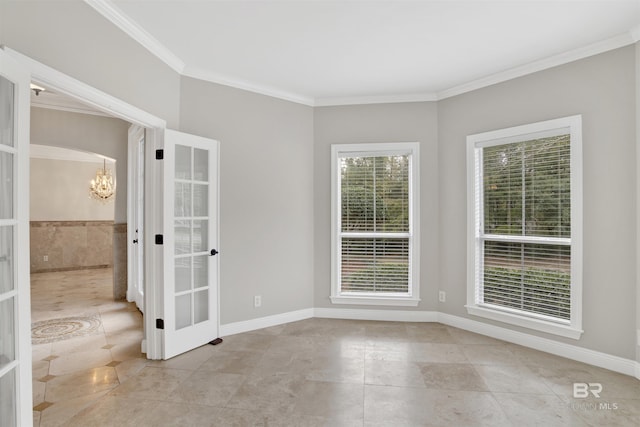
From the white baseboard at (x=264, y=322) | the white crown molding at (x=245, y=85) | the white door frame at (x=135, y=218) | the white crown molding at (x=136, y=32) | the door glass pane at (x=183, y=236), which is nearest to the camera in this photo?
the white crown molding at (x=136, y=32)

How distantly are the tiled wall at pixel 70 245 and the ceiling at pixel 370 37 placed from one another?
6.20 metres

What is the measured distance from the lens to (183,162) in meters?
3.24

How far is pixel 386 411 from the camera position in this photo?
2271 millimetres

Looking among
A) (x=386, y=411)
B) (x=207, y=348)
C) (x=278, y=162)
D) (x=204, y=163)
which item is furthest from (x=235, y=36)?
(x=386, y=411)

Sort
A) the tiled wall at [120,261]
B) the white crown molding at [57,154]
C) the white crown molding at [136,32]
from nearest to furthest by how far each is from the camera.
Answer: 1. the white crown molding at [136,32]
2. the tiled wall at [120,261]
3. the white crown molding at [57,154]

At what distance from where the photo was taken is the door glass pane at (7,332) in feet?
5.38

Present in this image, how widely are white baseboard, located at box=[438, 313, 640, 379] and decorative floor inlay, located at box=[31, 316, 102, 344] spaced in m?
4.22

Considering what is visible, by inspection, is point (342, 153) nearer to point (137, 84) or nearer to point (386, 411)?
point (137, 84)

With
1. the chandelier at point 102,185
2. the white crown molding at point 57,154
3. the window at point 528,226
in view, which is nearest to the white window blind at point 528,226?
the window at point 528,226

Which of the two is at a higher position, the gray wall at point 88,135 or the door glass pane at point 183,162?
the gray wall at point 88,135

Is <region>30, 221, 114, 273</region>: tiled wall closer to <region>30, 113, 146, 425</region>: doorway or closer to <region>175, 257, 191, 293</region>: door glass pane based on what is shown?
<region>30, 113, 146, 425</region>: doorway

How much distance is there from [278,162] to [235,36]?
154 cm

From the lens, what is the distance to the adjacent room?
2.28m

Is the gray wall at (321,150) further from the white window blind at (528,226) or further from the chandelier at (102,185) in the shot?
the chandelier at (102,185)
